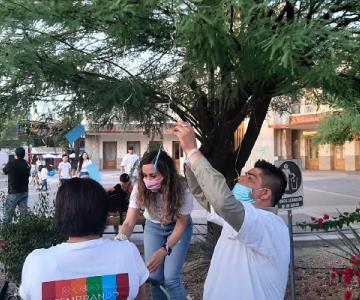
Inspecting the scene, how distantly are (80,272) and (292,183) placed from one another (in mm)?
3437

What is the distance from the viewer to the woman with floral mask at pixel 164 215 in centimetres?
407

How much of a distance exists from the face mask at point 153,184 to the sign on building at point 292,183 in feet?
4.68

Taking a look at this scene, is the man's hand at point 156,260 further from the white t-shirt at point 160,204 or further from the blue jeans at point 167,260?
the white t-shirt at point 160,204

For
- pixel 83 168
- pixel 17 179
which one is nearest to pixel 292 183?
pixel 83 168

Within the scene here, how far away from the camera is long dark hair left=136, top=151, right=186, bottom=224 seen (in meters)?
4.13

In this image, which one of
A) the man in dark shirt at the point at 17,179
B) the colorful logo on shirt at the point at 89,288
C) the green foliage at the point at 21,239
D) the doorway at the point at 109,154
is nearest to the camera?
the colorful logo on shirt at the point at 89,288

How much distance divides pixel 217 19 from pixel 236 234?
A: 4.56 ft

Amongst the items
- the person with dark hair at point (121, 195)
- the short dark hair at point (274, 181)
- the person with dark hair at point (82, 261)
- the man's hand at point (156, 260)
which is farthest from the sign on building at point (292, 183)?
the person with dark hair at point (121, 195)

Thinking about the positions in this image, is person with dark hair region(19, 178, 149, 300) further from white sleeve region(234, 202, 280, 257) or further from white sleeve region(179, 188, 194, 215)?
white sleeve region(179, 188, 194, 215)

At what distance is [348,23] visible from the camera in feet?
13.2

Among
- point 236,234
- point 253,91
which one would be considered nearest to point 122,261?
point 236,234

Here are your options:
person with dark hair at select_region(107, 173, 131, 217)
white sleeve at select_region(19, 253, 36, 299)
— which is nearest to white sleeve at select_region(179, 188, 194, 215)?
white sleeve at select_region(19, 253, 36, 299)

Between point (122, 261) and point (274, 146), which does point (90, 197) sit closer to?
point (122, 261)

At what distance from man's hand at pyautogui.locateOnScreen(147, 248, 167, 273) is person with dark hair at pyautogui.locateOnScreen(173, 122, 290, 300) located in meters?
1.20
